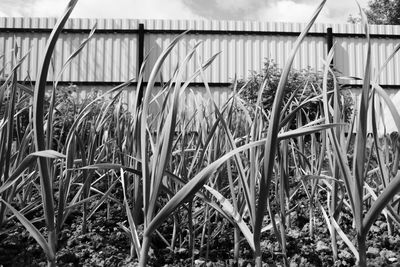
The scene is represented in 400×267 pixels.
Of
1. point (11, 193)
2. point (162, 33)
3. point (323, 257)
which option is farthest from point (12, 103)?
point (162, 33)

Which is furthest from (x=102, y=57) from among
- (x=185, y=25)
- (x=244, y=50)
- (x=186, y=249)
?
(x=186, y=249)

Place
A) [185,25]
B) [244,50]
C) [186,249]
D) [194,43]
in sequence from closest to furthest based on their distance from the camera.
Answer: [186,249], [194,43], [185,25], [244,50]

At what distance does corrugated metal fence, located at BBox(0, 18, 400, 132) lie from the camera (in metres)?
6.27

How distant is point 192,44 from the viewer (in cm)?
646

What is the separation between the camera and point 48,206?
18.9 inches

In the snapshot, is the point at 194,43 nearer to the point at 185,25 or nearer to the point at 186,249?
the point at 185,25

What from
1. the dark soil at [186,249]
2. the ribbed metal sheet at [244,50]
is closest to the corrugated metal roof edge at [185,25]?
the ribbed metal sheet at [244,50]

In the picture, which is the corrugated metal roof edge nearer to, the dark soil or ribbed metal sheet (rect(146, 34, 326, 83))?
ribbed metal sheet (rect(146, 34, 326, 83))

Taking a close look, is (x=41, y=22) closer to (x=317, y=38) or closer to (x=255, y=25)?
(x=255, y=25)

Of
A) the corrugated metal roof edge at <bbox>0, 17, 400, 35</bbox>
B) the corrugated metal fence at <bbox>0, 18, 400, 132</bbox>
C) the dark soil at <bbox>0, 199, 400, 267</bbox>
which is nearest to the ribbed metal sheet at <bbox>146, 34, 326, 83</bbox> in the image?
the corrugated metal fence at <bbox>0, 18, 400, 132</bbox>

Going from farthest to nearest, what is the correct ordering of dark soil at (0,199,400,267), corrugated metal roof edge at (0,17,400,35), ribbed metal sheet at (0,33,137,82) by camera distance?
1. ribbed metal sheet at (0,33,137,82)
2. corrugated metal roof edge at (0,17,400,35)
3. dark soil at (0,199,400,267)

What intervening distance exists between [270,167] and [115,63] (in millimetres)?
6310

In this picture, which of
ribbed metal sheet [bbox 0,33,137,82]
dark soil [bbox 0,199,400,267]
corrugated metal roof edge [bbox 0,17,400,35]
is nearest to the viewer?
dark soil [bbox 0,199,400,267]

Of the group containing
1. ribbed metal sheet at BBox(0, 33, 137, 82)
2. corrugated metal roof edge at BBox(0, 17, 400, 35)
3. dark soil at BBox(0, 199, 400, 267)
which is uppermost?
corrugated metal roof edge at BBox(0, 17, 400, 35)
